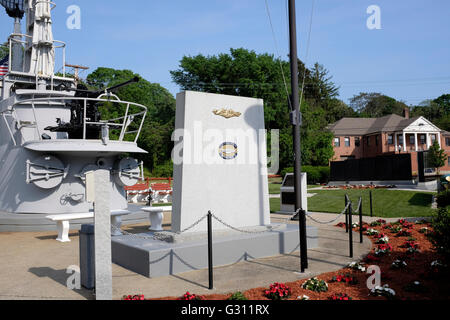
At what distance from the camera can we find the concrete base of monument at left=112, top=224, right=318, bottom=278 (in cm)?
658

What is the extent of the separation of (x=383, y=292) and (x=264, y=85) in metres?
41.4

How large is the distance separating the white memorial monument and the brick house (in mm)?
44483

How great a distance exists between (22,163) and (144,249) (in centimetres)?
849

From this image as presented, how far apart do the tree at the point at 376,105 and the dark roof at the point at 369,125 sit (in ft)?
91.5

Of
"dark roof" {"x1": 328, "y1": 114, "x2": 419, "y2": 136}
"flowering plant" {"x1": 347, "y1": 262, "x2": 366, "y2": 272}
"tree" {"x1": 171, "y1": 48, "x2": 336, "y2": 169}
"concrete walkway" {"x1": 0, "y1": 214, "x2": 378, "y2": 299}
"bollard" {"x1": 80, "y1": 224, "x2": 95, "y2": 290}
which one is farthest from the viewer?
"dark roof" {"x1": 328, "y1": 114, "x2": 419, "y2": 136}

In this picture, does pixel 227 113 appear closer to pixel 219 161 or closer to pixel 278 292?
pixel 219 161

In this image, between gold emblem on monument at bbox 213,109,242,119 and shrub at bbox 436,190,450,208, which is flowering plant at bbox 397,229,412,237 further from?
gold emblem on monument at bbox 213,109,242,119

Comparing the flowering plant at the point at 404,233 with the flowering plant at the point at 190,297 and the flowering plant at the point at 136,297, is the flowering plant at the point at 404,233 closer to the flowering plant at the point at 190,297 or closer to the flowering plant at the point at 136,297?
the flowering plant at the point at 190,297

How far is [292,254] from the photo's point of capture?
819cm

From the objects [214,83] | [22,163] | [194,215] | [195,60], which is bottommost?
[194,215]

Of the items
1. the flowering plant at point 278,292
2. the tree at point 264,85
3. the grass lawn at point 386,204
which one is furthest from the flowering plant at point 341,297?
the tree at point 264,85

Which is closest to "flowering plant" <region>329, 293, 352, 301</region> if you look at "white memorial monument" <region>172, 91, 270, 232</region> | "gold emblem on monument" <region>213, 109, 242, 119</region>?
"white memorial monument" <region>172, 91, 270, 232</region>
